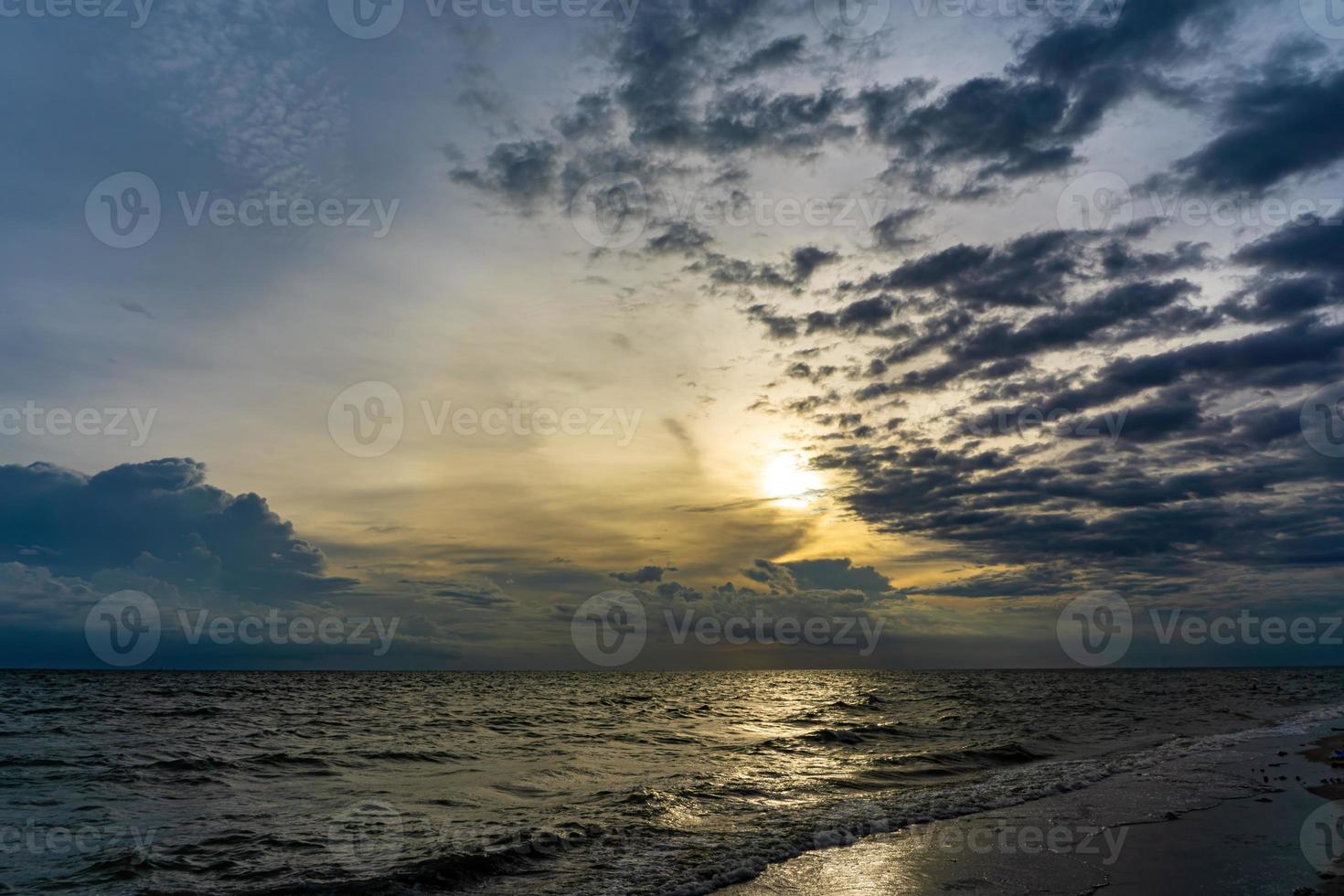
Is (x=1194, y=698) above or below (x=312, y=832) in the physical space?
below

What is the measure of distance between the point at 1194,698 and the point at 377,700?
7975 cm

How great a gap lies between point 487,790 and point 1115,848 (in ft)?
59.5

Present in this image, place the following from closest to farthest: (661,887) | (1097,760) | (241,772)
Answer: (661,887)
(241,772)
(1097,760)

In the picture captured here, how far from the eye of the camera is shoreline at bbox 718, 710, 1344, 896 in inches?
530

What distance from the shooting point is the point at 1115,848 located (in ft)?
52.5

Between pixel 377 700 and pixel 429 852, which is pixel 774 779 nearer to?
pixel 429 852

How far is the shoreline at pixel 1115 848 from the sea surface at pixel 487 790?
124 cm

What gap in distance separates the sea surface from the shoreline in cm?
124

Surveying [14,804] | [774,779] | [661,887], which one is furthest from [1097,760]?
[14,804]

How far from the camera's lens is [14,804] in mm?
20781

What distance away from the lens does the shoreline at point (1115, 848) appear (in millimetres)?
13469

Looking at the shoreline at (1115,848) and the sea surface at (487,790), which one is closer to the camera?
the shoreline at (1115,848)

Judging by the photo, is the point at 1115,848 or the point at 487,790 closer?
the point at 1115,848

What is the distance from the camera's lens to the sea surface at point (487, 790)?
1569cm
